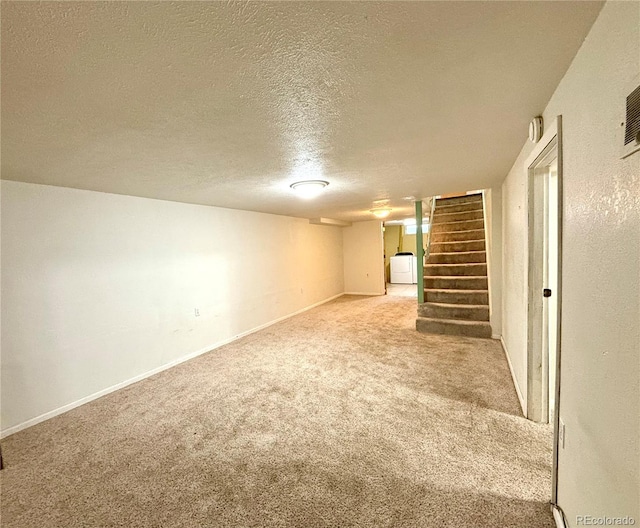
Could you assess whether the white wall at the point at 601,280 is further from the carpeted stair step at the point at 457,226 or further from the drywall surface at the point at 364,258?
the drywall surface at the point at 364,258

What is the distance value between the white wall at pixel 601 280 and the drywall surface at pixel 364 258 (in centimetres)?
644

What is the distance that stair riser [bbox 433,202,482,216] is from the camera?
573cm

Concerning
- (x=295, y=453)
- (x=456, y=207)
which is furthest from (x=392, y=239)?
(x=295, y=453)

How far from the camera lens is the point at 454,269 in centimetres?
477

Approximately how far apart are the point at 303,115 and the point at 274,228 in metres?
4.05

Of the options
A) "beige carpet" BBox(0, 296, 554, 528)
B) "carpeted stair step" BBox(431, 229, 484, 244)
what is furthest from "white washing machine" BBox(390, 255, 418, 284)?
"beige carpet" BBox(0, 296, 554, 528)

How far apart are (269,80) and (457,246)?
186 inches

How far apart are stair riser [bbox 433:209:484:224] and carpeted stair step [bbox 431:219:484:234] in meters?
0.15

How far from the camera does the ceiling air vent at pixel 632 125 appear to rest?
27.7 inches

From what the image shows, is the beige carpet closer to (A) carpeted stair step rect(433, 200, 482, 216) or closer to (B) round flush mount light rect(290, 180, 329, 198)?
(B) round flush mount light rect(290, 180, 329, 198)

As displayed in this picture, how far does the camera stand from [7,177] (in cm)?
220

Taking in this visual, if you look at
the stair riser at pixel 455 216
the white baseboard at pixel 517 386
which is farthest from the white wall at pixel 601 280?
the stair riser at pixel 455 216

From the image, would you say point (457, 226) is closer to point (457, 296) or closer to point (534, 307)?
point (457, 296)

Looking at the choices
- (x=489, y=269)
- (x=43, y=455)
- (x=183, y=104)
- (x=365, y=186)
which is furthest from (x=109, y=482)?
(x=489, y=269)
